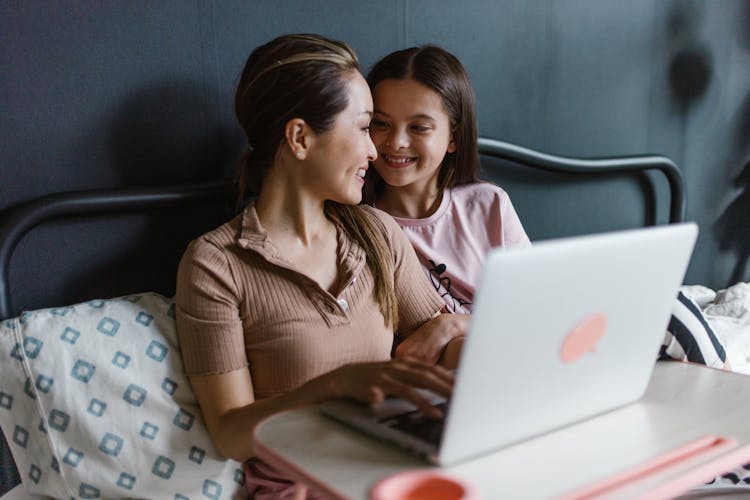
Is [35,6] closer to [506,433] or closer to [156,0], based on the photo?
[156,0]

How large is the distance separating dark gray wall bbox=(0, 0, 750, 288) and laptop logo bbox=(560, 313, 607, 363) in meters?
0.88

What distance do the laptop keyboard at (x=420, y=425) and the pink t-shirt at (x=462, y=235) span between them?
682 mm

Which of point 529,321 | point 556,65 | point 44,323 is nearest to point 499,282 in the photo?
point 529,321

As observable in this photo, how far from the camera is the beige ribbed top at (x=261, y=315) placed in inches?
44.7

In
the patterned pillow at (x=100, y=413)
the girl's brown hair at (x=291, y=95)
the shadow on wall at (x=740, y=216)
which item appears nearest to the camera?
the patterned pillow at (x=100, y=413)

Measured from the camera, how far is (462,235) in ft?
5.36

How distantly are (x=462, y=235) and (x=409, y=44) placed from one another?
48cm

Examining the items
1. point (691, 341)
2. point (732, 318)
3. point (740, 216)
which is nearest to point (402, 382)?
point (691, 341)

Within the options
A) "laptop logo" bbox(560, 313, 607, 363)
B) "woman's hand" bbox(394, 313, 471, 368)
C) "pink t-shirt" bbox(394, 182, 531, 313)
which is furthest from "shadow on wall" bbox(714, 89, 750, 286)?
"laptop logo" bbox(560, 313, 607, 363)

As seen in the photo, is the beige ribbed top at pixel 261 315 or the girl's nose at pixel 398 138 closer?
the beige ribbed top at pixel 261 315

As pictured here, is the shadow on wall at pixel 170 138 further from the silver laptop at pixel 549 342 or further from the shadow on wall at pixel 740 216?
the shadow on wall at pixel 740 216

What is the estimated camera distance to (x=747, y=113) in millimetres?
2639

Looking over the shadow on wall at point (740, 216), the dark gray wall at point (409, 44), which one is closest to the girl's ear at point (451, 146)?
the dark gray wall at point (409, 44)

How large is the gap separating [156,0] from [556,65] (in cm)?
114
